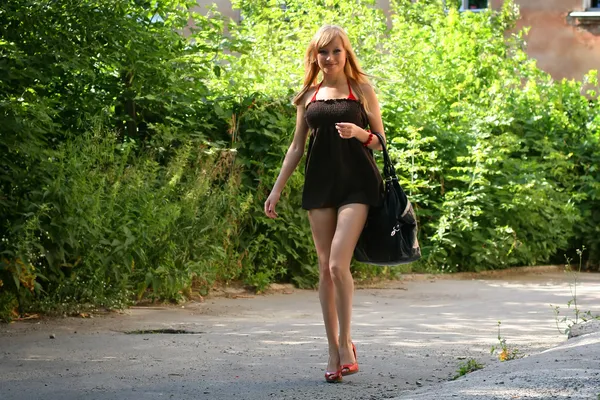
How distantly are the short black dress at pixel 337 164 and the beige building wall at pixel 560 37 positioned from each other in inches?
748

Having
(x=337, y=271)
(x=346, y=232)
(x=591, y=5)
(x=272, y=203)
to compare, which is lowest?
(x=337, y=271)

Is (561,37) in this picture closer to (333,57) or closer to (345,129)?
(333,57)

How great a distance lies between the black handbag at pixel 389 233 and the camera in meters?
6.53

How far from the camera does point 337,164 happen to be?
6613mm

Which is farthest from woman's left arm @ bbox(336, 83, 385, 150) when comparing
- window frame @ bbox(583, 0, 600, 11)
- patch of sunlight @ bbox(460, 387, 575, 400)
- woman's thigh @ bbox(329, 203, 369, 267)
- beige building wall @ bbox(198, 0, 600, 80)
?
window frame @ bbox(583, 0, 600, 11)

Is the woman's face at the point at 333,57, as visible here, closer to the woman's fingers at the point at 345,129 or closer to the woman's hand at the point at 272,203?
the woman's fingers at the point at 345,129

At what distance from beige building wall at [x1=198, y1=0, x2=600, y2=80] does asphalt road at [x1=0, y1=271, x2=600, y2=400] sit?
46.3 ft

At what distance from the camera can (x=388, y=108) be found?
14750mm

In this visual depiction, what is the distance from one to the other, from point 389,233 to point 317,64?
1.11 m

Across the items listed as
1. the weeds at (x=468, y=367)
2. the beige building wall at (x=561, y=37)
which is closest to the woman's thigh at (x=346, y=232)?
the weeds at (x=468, y=367)

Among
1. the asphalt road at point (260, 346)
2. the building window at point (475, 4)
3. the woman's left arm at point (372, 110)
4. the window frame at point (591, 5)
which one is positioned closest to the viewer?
the asphalt road at point (260, 346)

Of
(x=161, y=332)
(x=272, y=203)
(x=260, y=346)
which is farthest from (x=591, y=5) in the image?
(x=272, y=203)

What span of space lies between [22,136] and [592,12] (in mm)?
18573

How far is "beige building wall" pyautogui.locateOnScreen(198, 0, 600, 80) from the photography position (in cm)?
2514
